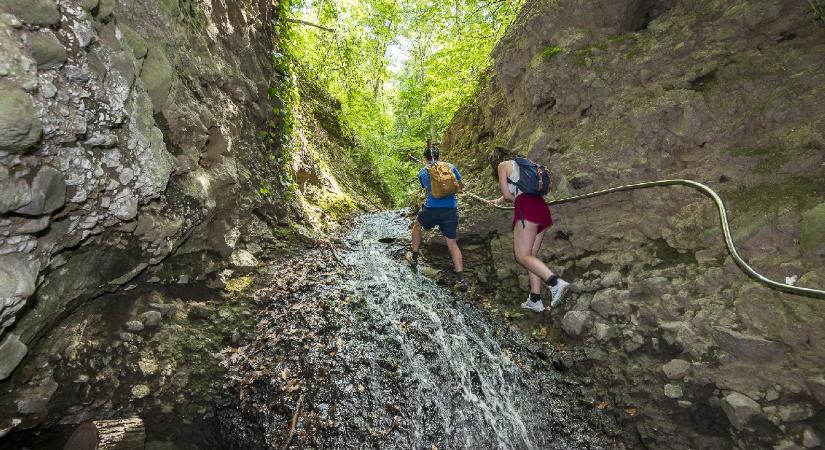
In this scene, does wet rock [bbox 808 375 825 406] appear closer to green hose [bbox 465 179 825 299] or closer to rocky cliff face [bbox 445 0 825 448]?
rocky cliff face [bbox 445 0 825 448]

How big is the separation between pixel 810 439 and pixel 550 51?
6.48 m

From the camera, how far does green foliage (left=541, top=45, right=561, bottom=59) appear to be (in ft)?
22.8

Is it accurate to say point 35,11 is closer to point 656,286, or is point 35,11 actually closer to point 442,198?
point 442,198

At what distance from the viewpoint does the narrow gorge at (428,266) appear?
135 inches

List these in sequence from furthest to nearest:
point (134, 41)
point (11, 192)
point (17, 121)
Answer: point (134, 41)
point (11, 192)
point (17, 121)

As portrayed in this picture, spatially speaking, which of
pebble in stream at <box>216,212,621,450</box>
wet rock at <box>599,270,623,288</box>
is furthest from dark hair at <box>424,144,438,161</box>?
wet rock at <box>599,270,623,288</box>

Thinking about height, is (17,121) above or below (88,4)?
below

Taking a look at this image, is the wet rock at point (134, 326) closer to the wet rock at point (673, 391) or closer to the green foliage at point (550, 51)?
the wet rock at point (673, 391)

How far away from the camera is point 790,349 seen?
3463 mm

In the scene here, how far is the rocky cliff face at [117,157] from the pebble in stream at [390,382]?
1627 mm

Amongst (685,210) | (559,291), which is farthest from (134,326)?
(685,210)

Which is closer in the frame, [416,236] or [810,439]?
[810,439]

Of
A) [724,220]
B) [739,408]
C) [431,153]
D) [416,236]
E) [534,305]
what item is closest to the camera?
[739,408]

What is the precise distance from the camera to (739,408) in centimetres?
342
